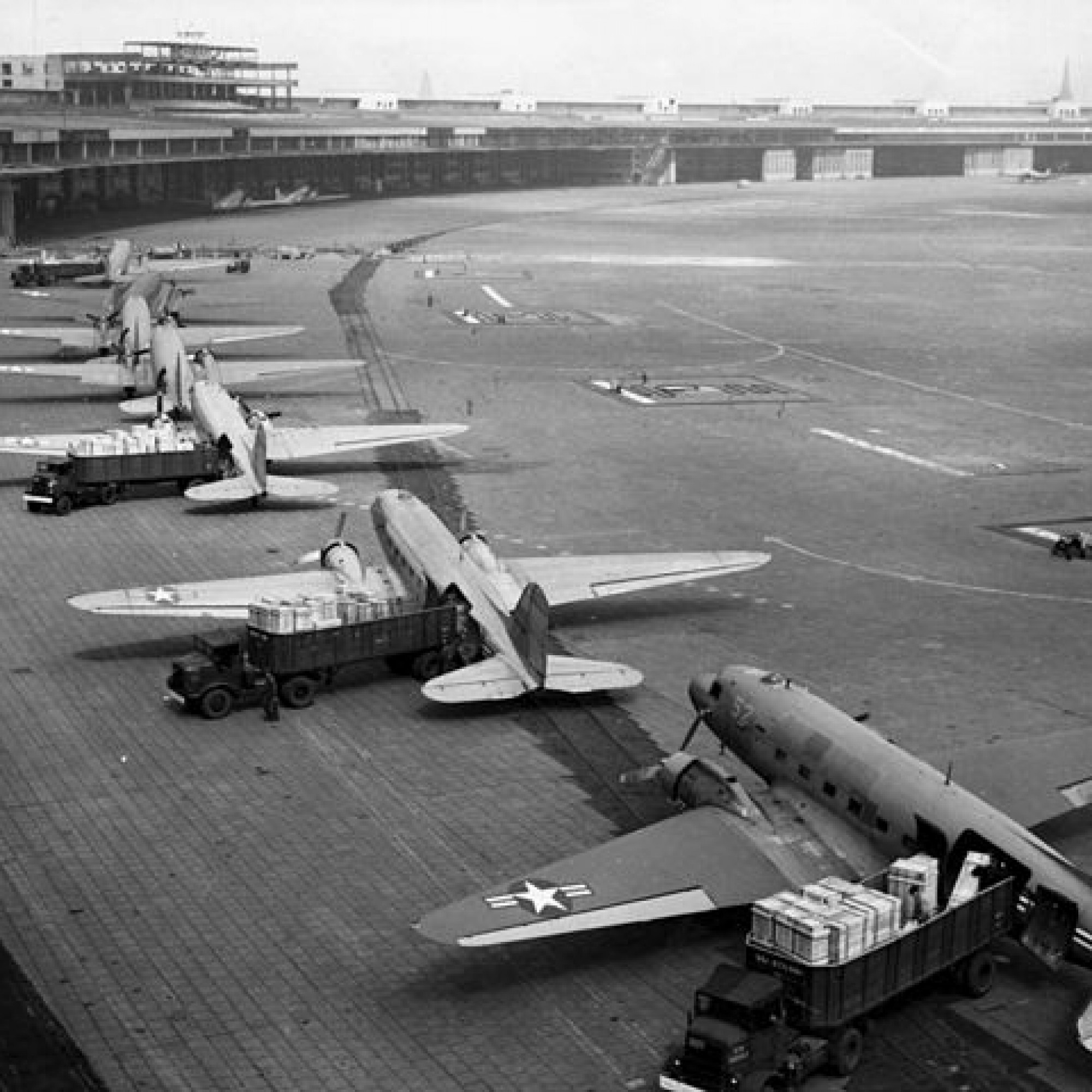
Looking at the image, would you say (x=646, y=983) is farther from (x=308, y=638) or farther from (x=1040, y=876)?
(x=308, y=638)

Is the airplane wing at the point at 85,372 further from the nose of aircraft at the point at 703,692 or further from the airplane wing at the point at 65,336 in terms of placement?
the nose of aircraft at the point at 703,692

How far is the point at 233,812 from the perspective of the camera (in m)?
40.6

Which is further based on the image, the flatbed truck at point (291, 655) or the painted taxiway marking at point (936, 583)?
the painted taxiway marking at point (936, 583)

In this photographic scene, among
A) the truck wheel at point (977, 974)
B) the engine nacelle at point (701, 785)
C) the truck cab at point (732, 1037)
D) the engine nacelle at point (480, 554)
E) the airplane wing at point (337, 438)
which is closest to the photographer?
the truck cab at point (732, 1037)

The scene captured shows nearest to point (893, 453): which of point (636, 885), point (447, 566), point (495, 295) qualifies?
point (447, 566)

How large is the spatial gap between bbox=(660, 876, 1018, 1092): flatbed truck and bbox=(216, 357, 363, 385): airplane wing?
68062 millimetres

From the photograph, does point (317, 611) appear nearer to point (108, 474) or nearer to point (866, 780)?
point (866, 780)

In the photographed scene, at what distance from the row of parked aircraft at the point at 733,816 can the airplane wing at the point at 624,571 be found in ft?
11.7

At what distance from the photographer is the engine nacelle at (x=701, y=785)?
36.6m

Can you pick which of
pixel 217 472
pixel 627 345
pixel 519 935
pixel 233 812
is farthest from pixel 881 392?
pixel 519 935

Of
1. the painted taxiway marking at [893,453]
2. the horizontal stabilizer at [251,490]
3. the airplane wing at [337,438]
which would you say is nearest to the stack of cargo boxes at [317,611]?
the horizontal stabilizer at [251,490]

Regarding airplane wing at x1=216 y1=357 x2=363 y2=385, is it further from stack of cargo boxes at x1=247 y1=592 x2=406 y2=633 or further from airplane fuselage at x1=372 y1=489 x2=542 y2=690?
stack of cargo boxes at x1=247 y1=592 x2=406 y2=633

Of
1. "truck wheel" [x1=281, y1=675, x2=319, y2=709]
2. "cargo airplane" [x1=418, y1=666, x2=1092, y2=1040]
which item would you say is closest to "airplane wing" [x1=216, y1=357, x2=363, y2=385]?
"truck wheel" [x1=281, y1=675, x2=319, y2=709]

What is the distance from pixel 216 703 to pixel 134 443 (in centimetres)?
2698
